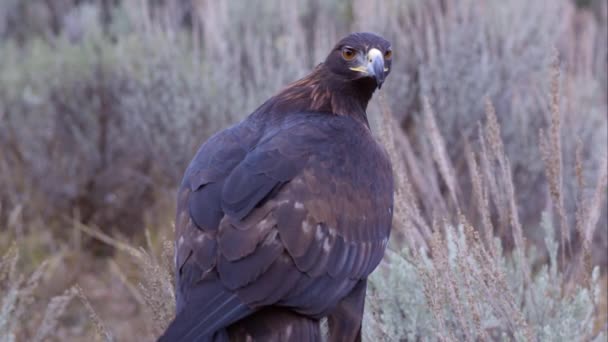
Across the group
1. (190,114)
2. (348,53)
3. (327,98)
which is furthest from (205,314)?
(190,114)

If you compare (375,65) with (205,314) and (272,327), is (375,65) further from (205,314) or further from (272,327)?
(205,314)

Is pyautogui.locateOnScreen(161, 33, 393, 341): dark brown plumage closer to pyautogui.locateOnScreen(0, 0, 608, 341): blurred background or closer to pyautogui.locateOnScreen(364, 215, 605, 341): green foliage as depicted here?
pyautogui.locateOnScreen(364, 215, 605, 341): green foliage

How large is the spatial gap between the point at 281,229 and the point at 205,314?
341mm

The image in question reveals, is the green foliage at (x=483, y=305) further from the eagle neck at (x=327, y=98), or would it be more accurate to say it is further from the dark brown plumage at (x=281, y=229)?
the eagle neck at (x=327, y=98)

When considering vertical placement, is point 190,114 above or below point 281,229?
below

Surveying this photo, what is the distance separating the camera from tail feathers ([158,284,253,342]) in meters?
2.50

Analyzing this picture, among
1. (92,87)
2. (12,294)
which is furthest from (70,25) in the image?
(12,294)

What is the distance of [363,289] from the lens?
301 cm

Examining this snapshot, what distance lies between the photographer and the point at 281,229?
271 cm

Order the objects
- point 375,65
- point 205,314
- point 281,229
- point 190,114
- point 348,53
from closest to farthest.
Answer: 1. point 205,314
2. point 281,229
3. point 375,65
4. point 348,53
5. point 190,114

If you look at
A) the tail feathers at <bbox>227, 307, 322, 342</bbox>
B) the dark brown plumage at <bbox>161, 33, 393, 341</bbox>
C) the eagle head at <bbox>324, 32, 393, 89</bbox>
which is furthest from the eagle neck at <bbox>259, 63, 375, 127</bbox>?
the tail feathers at <bbox>227, 307, 322, 342</bbox>

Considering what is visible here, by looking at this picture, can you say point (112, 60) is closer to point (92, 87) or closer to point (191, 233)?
point (92, 87)

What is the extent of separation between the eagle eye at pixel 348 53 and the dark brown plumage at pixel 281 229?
13cm

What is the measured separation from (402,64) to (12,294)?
329 centimetres
